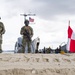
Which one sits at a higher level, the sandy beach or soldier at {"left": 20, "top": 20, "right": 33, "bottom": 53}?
soldier at {"left": 20, "top": 20, "right": 33, "bottom": 53}

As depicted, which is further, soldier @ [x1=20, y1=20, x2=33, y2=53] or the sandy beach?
soldier @ [x1=20, y1=20, x2=33, y2=53]

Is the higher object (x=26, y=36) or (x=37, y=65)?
(x=26, y=36)

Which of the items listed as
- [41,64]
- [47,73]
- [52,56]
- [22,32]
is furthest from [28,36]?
[47,73]

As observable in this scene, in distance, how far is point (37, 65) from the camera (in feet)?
34.7

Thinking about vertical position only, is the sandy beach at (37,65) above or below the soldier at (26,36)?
below

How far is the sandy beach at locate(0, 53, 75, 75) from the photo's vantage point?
990 centimetres

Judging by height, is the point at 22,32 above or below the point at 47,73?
above

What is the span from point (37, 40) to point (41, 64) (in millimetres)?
8107

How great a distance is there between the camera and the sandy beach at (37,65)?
9898 mm

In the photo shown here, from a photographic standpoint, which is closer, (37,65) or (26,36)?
(37,65)

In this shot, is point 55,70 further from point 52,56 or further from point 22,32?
point 22,32

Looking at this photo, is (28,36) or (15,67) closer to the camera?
(15,67)

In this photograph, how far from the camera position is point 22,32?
49.1 feet

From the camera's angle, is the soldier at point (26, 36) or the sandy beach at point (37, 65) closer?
the sandy beach at point (37, 65)
